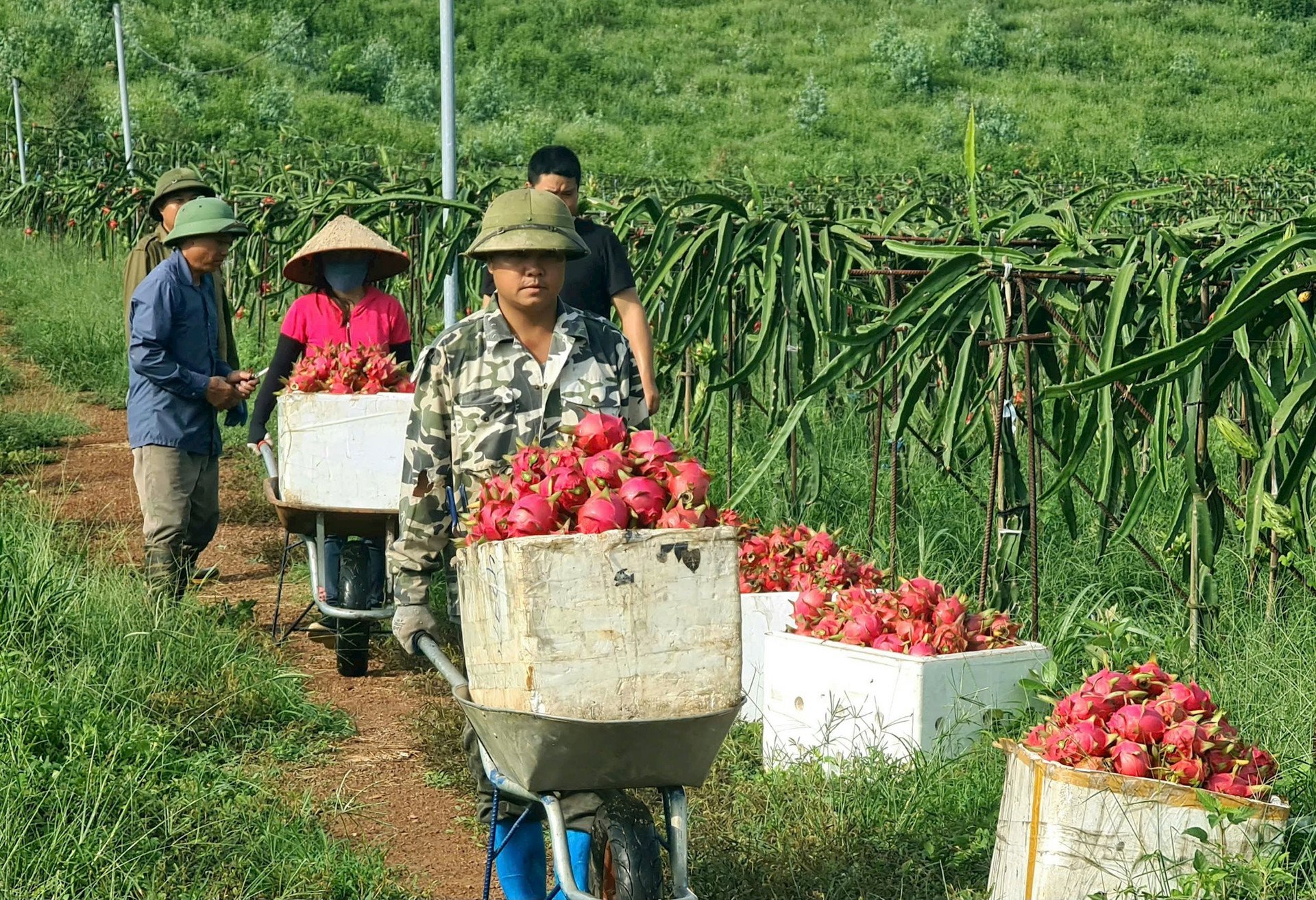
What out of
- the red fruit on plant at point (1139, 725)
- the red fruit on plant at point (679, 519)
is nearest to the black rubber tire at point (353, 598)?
the red fruit on plant at point (679, 519)

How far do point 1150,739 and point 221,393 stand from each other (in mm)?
3743

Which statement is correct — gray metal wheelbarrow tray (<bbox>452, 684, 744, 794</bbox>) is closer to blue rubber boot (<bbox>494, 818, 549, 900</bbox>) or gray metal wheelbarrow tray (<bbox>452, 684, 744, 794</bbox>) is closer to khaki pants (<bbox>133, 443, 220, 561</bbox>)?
blue rubber boot (<bbox>494, 818, 549, 900</bbox>)

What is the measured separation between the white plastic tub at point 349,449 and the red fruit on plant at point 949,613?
6.46ft

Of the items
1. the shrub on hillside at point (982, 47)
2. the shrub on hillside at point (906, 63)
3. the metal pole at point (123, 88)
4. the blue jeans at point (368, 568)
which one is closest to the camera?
the blue jeans at point (368, 568)

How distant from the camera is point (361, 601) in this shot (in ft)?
17.2

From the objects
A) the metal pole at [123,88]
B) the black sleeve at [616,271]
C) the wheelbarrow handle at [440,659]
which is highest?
the metal pole at [123,88]

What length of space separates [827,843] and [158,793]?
1.79 m

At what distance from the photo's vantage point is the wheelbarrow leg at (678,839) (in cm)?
252

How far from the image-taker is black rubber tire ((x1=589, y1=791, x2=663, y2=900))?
263 centimetres

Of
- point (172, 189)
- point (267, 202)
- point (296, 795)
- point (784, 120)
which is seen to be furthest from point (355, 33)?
point (296, 795)

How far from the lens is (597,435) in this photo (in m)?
2.65

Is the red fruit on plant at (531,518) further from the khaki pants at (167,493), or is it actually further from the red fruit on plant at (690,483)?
the khaki pants at (167,493)

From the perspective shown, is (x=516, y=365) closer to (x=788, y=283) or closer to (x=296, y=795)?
(x=296, y=795)

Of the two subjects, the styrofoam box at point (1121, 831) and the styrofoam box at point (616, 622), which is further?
the styrofoam box at point (1121, 831)
